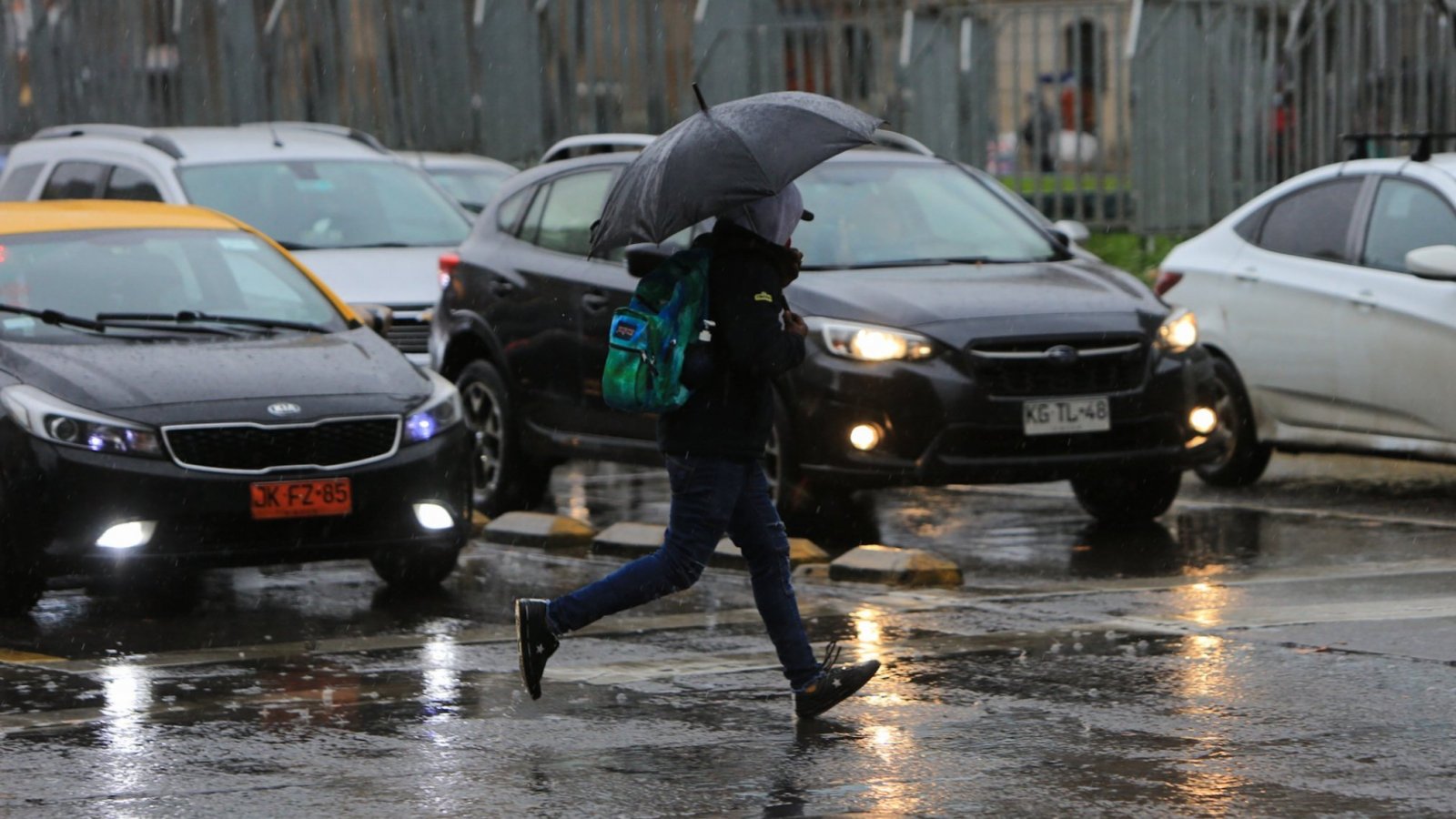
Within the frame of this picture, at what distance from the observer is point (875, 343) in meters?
10.6

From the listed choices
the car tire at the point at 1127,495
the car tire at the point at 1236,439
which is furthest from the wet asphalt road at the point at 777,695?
the car tire at the point at 1236,439

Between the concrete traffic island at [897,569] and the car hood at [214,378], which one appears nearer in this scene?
the car hood at [214,378]

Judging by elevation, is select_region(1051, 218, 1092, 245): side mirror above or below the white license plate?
above

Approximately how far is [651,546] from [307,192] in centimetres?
506

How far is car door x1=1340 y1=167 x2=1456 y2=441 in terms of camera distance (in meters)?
11.5

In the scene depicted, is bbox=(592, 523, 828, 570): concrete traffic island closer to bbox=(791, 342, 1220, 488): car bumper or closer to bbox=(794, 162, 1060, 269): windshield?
bbox=(791, 342, 1220, 488): car bumper

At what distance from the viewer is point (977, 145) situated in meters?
20.0

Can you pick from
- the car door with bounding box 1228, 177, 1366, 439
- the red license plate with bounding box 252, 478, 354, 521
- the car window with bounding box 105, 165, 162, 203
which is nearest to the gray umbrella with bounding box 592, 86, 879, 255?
the red license plate with bounding box 252, 478, 354, 521

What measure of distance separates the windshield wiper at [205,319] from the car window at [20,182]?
21.0ft

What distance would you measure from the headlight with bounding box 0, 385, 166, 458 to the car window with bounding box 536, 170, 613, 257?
3649 millimetres

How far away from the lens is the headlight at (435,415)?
9578 mm

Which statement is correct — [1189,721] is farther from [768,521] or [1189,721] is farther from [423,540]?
[423,540]

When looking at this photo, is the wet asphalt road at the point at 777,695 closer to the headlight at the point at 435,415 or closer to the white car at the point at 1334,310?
the headlight at the point at 435,415

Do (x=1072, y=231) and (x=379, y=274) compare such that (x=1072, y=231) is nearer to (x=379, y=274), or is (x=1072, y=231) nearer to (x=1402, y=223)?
(x=1402, y=223)
